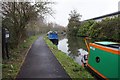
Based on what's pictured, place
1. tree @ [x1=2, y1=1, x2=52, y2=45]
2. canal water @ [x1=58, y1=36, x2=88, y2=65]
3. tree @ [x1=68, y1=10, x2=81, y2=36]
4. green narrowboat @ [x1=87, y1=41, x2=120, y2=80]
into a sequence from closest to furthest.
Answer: green narrowboat @ [x1=87, y1=41, x2=120, y2=80] → tree @ [x1=2, y1=1, x2=52, y2=45] → canal water @ [x1=58, y1=36, x2=88, y2=65] → tree @ [x1=68, y1=10, x2=81, y2=36]

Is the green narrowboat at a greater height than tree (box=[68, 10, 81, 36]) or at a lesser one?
lesser

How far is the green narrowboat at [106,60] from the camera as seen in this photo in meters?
6.06

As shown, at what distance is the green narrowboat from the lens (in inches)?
239

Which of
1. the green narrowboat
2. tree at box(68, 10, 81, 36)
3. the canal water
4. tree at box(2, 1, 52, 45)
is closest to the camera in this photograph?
the green narrowboat

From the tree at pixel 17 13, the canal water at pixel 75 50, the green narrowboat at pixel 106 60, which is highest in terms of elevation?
the tree at pixel 17 13

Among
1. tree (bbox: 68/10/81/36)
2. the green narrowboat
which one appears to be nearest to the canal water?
the green narrowboat

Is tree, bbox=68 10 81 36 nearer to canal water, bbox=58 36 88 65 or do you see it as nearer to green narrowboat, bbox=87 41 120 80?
canal water, bbox=58 36 88 65

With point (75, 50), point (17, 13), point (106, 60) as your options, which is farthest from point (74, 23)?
point (106, 60)

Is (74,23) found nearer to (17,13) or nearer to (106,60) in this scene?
(17,13)

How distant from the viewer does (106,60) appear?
6.82m

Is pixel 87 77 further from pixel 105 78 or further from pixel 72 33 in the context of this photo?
pixel 72 33

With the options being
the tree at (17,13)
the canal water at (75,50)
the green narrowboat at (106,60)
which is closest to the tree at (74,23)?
the canal water at (75,50)

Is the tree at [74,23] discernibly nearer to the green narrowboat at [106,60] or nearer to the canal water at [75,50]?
the canal water at [75,50]

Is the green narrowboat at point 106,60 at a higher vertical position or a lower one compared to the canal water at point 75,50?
higher
